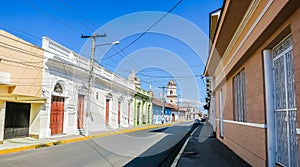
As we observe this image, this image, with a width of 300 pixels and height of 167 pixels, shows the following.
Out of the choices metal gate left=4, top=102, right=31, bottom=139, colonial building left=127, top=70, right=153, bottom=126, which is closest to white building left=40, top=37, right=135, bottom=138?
metal gate left=4, top=102, right=31, bottom=139

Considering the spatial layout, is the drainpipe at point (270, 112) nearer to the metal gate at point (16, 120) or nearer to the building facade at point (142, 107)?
the metal gate at point (16, 120)

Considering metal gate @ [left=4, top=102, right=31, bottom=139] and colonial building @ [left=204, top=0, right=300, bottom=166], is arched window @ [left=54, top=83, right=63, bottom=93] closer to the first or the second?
metal gate @ [left=4, top=102, right=31, bottom=139]

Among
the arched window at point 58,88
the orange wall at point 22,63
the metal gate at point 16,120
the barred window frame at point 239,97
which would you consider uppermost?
the orange wall at point 22,63

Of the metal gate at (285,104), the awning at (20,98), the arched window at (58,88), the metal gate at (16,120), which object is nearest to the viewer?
the metal gate at (285,104)

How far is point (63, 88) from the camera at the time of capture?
58.1 feet

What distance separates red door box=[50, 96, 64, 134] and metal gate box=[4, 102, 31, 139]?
1776 millimetres

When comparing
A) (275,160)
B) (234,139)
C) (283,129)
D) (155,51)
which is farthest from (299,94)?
(155,51)

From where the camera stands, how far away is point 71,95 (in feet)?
61.2

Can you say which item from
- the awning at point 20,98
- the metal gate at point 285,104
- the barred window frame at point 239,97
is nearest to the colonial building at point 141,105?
the awning at point 20,98

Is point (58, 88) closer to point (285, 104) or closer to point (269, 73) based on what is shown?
point (269, 73)

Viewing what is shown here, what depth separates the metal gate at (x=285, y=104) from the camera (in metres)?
4.42

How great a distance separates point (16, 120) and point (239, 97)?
11752mm

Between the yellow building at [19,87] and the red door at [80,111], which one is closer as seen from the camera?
the yellow building at [19,87]

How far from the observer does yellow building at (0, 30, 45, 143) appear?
12.7 metres
